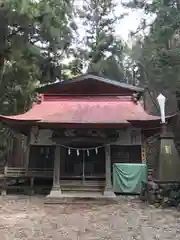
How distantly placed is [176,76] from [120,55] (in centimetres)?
1280

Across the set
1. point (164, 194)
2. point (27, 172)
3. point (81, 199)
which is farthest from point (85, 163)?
point (164, 194)

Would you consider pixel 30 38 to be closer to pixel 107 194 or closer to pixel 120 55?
pixel 107 194

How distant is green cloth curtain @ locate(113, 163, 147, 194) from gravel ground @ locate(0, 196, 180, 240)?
1576mm

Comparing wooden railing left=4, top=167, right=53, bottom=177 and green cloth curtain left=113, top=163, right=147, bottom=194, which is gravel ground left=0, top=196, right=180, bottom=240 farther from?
wooden railing left=4, top=167, right=53, bottom=177

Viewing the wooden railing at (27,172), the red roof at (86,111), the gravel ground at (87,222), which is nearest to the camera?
the gravel ground at (87,222)

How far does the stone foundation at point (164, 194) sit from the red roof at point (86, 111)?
10.5 ft

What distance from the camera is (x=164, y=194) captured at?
8.10 m

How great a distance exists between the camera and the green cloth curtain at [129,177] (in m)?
10.6

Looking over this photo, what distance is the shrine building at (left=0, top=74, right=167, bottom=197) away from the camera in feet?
35.8

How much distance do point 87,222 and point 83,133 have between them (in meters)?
5.66

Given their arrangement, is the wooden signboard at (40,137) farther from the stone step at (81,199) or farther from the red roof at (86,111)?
the stone step at (81,199)

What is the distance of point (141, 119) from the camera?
37.4ft

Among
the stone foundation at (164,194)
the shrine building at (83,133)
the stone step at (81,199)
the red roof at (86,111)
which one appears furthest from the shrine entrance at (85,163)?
the stone foundation at (164,194)

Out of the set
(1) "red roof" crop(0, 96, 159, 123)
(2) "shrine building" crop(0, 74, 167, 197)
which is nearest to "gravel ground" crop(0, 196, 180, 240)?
(2) "shrine building" crop(0, 74, 167, 197)
